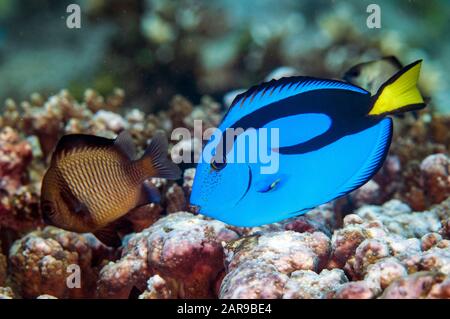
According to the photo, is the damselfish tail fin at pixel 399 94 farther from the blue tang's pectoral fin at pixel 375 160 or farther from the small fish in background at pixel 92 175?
the small fish in background at pixel 92 175

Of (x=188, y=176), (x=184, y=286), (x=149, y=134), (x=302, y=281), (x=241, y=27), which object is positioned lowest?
(x=184, y=286)

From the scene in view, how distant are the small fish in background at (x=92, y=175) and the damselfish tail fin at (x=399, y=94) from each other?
105 centimetres

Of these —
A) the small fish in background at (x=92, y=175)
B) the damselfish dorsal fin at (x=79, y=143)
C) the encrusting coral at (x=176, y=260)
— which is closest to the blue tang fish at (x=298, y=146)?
the encrusting coral at (x=176, y=260)

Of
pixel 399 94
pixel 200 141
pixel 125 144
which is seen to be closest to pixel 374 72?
pixel 200 141

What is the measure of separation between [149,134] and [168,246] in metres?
1.73

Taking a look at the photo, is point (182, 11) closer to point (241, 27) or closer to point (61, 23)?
point (241, 27)

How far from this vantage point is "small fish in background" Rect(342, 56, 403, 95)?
3.33 meters

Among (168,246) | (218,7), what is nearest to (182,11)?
(218,7)

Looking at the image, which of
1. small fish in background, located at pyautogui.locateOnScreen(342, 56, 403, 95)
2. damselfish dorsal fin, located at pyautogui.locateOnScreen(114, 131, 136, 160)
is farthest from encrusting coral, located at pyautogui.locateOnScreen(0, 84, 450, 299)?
small fish in background, located at pyautogui.locateOnScreen(342, 56, 403, 95)

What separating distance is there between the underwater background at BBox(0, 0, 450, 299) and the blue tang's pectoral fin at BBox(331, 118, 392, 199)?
33 centimetres

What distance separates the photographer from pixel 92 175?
6.88 ft

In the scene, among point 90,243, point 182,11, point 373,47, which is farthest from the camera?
point 182,11

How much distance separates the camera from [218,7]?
5.88m

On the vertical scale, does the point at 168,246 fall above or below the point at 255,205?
below
